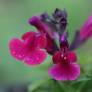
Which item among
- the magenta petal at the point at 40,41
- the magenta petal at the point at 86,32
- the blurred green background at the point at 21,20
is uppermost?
the magenta petal at the point at 40,41

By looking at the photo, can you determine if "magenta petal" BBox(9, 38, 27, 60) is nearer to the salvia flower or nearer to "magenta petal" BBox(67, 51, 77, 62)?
the salvia flower

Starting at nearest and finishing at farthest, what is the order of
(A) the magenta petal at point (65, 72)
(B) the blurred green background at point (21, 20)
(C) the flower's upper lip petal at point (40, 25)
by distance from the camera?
(A) the magenta petal at point (65, 72), (C) the flower's upper lip petal at point (40, 25), (B) the blurred green background at point (21, 20)

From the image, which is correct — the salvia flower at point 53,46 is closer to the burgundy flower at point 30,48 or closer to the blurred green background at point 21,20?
the burgundy flower at point 30,48

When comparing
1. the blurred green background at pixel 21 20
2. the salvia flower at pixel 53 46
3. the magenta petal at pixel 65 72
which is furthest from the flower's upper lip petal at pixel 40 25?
the blurred green background at pixel 21 20

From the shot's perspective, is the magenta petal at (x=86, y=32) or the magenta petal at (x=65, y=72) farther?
the magenta petal at (x=86, y=32)

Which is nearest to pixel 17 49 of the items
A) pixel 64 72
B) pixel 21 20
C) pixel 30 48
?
pixel 30 48

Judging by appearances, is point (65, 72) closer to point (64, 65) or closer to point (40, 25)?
point (64, 65)
